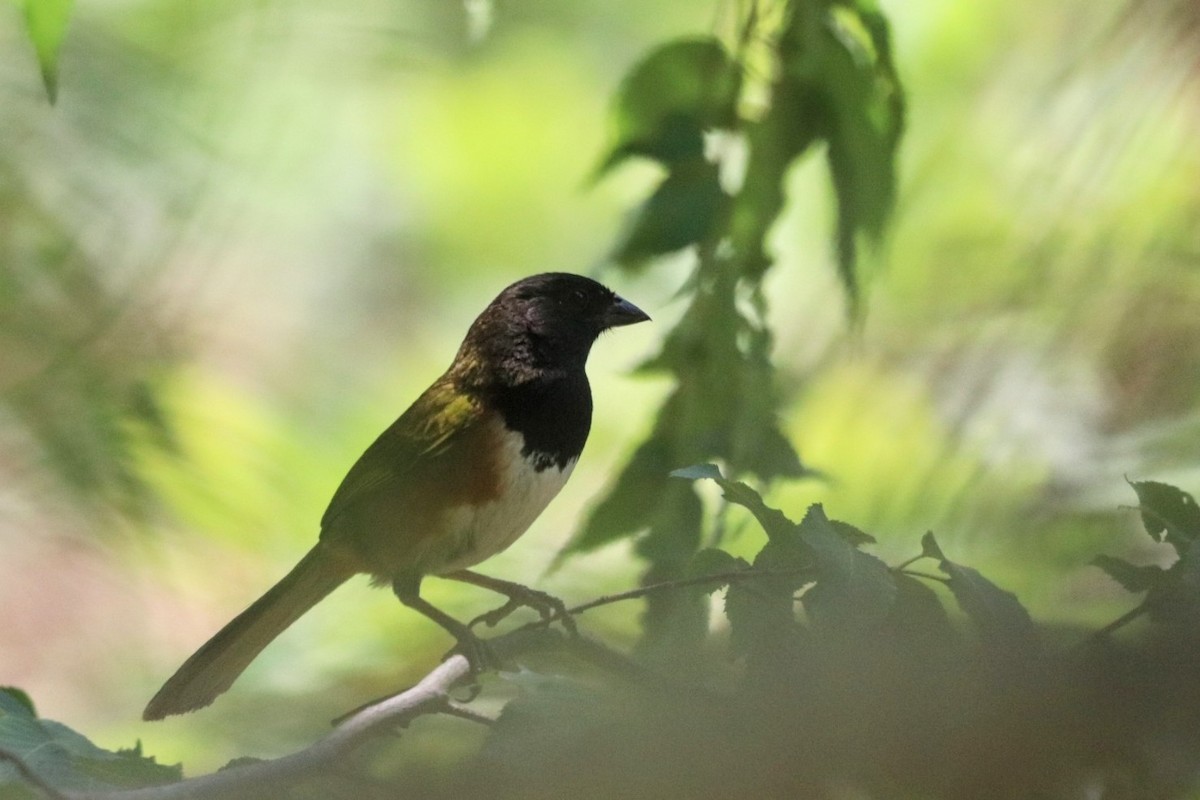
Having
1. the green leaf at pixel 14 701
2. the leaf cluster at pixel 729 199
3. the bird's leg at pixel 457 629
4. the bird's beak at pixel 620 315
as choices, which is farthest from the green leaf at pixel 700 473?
the bird's beak at pixel 620 315

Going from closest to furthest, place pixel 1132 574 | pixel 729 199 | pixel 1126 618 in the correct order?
pixel 1126 618, pixel 1132 574, pixel 729 199

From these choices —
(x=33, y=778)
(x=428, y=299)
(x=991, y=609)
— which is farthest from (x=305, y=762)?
(x=428, y=299)

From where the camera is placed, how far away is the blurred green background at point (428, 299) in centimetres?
193

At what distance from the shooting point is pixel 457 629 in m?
1.83

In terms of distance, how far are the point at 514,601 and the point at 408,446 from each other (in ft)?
1.87

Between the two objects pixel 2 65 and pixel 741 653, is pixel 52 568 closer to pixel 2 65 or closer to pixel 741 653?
pixel 2 65

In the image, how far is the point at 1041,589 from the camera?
158cm

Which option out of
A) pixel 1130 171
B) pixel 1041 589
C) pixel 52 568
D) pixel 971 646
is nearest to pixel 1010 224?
pixel 1130 171

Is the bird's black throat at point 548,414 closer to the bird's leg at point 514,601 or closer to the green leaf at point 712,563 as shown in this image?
the bird's leg at point 514,601

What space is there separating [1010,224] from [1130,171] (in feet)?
1.28

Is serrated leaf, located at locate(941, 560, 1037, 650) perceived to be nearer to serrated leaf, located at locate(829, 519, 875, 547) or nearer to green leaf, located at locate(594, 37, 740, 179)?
serrated leaf, located at locate(829, 519, 875, 547)

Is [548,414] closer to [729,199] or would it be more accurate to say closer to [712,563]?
[729,199]

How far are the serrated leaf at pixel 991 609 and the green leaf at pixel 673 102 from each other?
1.13 meters

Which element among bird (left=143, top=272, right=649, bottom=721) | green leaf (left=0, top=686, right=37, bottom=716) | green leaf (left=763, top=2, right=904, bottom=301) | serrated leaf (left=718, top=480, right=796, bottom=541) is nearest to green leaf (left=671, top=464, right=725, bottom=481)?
serrated leaf (left=718, top=480, right=796, bottom=541)
